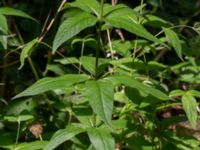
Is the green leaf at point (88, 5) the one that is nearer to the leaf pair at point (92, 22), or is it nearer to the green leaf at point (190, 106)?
the leaf pair at point (92, 22)

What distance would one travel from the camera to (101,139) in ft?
3.93

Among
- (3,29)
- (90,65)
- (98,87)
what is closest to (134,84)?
(98,87)

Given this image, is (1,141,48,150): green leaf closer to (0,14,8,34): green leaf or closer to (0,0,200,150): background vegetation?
(0,0,200,150): background vegetation

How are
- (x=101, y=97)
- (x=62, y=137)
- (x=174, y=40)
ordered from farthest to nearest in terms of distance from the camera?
(x=174, y=40), (x=62, y=137), (x=101, y=97)

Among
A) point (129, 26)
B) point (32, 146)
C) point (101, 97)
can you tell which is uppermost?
point (129, 26)

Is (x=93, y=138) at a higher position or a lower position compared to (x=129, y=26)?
lower

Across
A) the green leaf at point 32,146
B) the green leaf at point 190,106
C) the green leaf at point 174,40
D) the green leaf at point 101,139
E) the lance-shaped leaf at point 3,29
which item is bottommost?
the green leaf at point 32,146

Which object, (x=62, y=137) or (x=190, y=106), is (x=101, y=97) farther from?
(x=190, y=106)

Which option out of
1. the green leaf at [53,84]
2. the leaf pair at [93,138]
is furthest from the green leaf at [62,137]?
the green leaf at [53,84]

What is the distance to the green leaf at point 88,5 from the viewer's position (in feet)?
4.02

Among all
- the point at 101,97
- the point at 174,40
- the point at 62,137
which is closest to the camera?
the point at 101,97

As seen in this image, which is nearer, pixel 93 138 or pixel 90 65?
pixel 93 138

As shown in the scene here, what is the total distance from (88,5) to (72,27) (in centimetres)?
13

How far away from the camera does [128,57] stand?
1.56 meters
